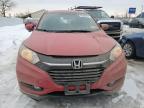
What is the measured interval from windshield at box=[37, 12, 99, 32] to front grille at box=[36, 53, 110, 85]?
1.64 meters

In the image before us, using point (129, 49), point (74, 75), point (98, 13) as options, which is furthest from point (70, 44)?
point (98, 13)

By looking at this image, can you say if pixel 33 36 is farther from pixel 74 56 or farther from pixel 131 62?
pixel 131 62

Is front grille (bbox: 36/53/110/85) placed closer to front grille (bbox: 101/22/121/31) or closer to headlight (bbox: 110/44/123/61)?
headlight (bbox: 110/44/123/61)

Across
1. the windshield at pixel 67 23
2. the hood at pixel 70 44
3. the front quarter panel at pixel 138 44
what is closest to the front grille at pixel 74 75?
the hood at pixel 70 44

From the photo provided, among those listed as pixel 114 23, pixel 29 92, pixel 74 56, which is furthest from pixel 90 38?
pixel 114 23

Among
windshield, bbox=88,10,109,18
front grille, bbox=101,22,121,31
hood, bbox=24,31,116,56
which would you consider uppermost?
hood, bbox=24,31,116,56

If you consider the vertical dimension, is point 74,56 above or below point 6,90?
above

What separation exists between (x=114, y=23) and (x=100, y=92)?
955cm

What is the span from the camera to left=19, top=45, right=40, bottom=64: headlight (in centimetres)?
453

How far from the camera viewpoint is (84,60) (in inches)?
175

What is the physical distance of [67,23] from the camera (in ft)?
20.8

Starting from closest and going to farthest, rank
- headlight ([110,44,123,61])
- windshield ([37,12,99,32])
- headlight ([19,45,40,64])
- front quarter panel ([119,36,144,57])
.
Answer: headlight ([19,45,40,64])
headlight ([110,44,123,61])
windshield ([37,12,99,32])
front quarter panel ([119,36,144,57])

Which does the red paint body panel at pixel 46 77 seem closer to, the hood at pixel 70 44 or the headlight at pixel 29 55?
the headlight at pixel 29 55

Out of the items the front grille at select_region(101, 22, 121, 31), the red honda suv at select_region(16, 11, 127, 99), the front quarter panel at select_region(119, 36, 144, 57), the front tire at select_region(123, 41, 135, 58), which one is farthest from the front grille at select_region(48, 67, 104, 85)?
the front grille at select_region(101, 22, 121, 31)
